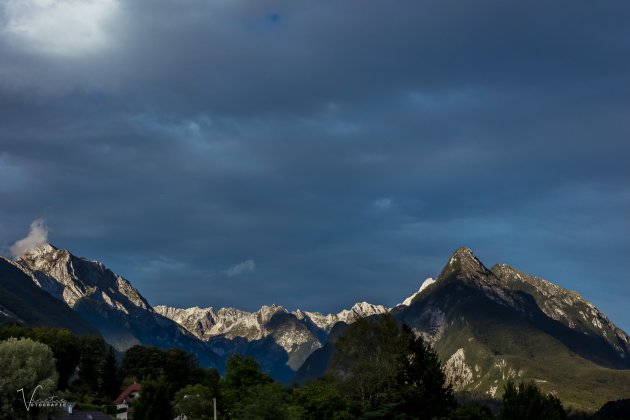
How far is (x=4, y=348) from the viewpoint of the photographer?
383 feet

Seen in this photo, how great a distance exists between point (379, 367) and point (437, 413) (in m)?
14.8

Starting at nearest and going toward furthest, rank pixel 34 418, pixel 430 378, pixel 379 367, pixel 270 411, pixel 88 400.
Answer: pixel 270 411
pixel 34 418
pixel 379 367
pixel 430 378
pixel 88 400

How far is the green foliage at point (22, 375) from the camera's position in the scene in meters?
105

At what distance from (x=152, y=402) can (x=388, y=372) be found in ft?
134

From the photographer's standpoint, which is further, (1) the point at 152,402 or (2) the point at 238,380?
(2) the point at 238,380

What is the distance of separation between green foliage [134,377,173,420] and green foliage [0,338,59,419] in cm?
1430

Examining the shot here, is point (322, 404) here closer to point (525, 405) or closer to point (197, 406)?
point (197, 406)

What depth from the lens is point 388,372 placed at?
12294cm

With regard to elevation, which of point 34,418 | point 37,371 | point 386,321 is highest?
point 386,321

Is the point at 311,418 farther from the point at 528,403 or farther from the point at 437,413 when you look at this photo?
the point at 528,403

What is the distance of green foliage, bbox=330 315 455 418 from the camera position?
4823 inches

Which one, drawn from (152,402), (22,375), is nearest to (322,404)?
(152,402)

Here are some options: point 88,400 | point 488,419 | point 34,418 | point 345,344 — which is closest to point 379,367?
point 345,344

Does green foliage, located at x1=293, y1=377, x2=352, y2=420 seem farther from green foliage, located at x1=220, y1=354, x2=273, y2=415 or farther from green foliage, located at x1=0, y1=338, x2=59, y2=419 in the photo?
green foliage, located at x1=0, y1=338, x2=59, y2=419
